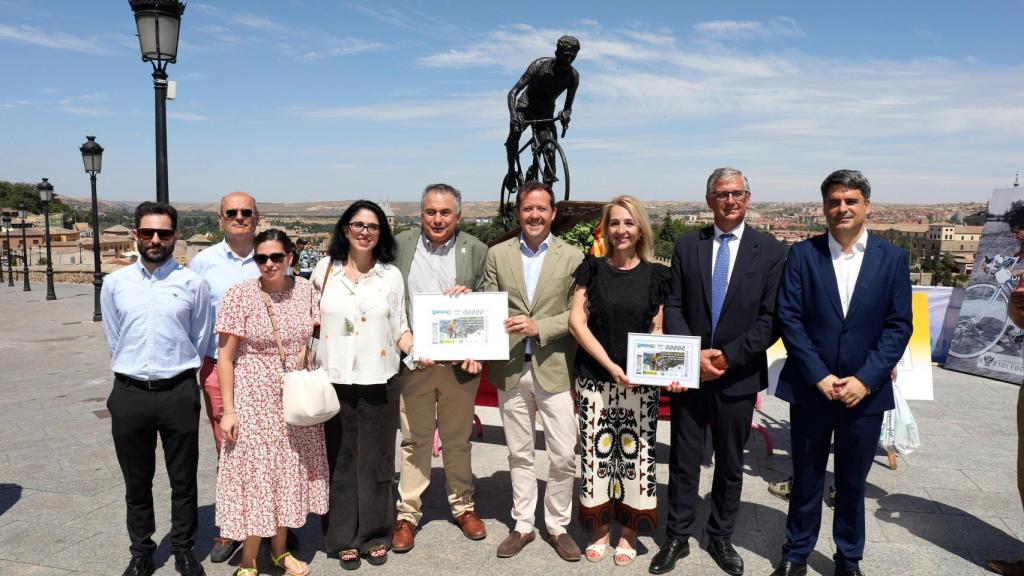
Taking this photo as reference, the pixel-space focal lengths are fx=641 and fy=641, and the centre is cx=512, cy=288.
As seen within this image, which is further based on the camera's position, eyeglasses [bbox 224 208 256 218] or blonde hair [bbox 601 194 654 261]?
eyeglasses [bbox 224 208 256 218]

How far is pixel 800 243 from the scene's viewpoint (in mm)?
3225

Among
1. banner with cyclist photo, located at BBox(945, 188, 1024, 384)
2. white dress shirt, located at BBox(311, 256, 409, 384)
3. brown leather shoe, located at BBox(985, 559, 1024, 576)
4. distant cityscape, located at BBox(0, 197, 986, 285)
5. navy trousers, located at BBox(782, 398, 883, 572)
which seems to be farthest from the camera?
distant cityscape, located at BBox(0, 197, 986, 285)

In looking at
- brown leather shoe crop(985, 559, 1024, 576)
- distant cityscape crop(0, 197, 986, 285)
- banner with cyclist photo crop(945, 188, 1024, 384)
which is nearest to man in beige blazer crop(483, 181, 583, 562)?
brown leather shoe crop(985, 559, 1024, 576)

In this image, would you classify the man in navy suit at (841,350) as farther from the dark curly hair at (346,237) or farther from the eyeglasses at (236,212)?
the eyeglasses at (236,212)

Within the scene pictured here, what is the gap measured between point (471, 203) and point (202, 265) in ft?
545

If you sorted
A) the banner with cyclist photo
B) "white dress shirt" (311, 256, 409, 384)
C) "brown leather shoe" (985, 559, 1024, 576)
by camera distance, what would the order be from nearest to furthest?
"white dress shirt" (311, 256, 409, 384), "brown leather shoe" (985, 559, 1024, 576), the banner with cyclist photo

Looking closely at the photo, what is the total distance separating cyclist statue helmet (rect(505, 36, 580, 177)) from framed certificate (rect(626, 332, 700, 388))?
5.14 m

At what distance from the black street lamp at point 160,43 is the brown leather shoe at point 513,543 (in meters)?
3.81

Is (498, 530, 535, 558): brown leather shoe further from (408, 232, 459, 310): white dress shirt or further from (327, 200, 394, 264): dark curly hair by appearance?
(327, 200, 394, 264): dark curly hair

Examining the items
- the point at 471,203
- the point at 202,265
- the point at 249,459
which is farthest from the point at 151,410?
the point at 471,203

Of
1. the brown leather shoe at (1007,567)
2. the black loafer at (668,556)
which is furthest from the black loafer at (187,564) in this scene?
the brown leather shoe at (1007,567)

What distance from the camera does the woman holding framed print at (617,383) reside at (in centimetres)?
329

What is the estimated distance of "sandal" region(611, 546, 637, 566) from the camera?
345cm

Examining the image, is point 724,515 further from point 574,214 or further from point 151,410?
point 574,214
